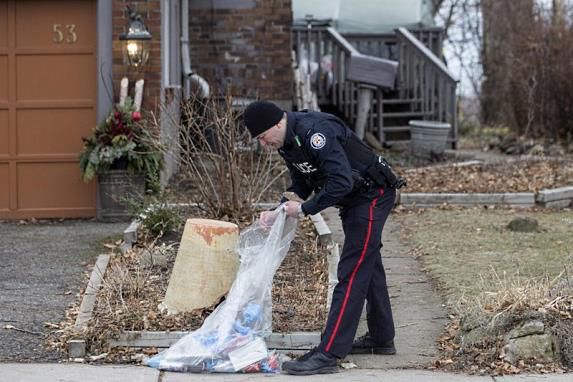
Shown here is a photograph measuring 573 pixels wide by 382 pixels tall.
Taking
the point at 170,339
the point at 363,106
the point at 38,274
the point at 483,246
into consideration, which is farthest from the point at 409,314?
the point at 363,106

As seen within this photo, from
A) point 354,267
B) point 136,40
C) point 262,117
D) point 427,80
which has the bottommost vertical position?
point 354,267

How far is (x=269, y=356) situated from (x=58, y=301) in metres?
2.16

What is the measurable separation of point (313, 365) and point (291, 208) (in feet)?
3.01

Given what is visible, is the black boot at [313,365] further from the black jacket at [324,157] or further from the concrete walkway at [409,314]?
the black jacket at [324,157]

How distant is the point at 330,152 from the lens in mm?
5734

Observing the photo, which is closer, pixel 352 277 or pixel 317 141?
pixel 317 141

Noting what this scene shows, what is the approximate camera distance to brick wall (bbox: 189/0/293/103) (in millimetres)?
14523

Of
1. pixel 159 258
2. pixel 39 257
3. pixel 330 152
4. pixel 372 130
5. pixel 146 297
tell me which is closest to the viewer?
pixel 330 152

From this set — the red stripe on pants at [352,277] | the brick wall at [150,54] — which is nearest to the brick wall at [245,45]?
the brick wall at [150,54]

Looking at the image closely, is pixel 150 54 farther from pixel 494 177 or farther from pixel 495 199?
pixel 494 177

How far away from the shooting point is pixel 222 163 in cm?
912

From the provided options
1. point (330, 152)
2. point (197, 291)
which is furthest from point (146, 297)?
point (330, 152)

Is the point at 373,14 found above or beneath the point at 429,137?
above

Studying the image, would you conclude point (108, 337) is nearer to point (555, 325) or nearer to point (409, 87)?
point (555, 325)
